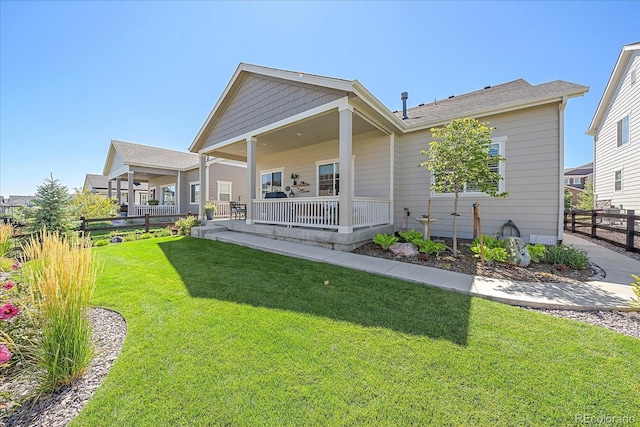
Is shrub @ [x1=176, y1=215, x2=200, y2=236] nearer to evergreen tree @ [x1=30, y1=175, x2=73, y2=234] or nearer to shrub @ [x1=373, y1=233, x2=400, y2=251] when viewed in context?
evergreen tree @ [x1=30, y1=175, x2=73, y2=234]

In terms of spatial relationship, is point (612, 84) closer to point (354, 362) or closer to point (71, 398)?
point (354, 362)

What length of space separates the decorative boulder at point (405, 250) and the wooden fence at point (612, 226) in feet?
18.4

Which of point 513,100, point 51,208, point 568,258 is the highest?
point 513,100

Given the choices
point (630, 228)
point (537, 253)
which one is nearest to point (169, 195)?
point (537, 253)

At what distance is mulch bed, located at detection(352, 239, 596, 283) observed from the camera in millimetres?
4383

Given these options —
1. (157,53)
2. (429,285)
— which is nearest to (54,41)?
(157,53)

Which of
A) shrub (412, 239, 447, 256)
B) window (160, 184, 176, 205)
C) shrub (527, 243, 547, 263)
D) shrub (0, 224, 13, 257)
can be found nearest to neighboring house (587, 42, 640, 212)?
shrub (527, 243, 547, 263)

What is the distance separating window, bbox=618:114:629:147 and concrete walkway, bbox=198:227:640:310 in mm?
8481

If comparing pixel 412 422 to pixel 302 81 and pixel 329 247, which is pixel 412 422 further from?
pixel 302 81

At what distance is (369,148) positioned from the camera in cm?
869

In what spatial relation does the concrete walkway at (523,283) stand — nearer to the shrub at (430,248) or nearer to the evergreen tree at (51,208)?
the shrub at (430,248)

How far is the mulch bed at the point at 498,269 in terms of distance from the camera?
4.38m

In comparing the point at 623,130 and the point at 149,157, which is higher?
the point at 623,130

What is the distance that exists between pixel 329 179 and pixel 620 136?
13633 mm
